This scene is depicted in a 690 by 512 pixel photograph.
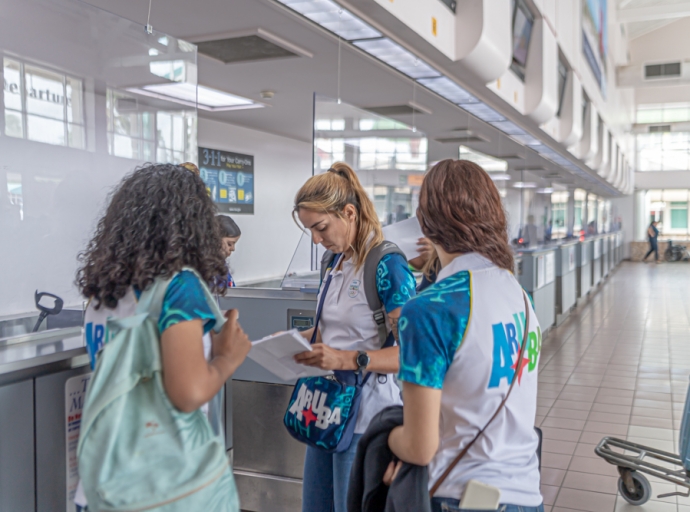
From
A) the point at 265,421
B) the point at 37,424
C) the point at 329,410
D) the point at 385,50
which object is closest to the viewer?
the point at 37,424

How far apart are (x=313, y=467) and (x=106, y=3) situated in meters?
3.05

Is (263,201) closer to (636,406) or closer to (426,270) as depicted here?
(636,406)

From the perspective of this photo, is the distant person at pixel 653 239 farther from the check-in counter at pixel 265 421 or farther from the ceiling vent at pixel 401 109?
the check-in counter at pixel 265 421

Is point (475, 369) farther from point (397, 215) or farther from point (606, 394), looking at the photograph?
point (606, 394)

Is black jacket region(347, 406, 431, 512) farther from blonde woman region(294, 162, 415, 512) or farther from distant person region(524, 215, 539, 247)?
distant person region(524, 215, 539, 247)

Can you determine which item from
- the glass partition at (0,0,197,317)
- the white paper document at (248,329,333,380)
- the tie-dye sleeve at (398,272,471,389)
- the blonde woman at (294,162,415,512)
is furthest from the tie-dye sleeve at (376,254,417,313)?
the glass partition at (0,0,197,317)

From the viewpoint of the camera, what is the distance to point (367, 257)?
1892 mm

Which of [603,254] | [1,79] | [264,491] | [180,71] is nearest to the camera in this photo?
[1,79]

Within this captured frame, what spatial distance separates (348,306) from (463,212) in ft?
2.08

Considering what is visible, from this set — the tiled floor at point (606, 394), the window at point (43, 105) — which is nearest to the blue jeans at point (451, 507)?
the window at point (43, 105)

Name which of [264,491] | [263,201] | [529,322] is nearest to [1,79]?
[529,322]

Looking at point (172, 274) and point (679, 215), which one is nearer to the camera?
point (172, 274)

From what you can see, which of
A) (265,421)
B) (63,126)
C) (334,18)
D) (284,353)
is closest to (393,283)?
(284,353)

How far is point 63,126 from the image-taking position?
8.09 ft
